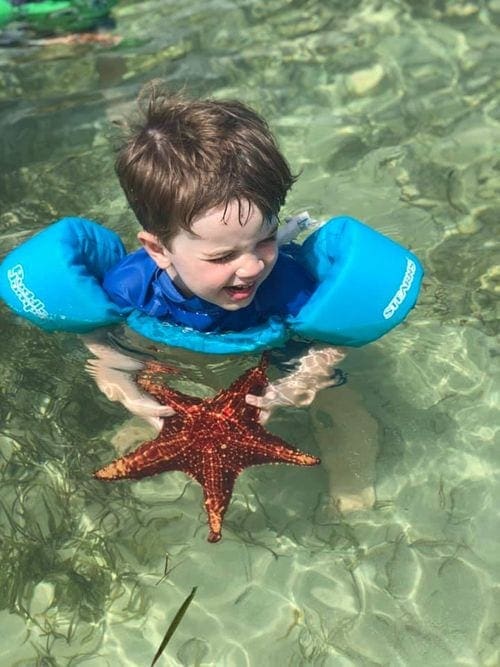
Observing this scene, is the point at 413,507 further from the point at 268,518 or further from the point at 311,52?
the point at 311,52

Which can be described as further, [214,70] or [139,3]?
[139,3]

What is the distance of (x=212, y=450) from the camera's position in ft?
13.2

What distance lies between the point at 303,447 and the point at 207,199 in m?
1.80

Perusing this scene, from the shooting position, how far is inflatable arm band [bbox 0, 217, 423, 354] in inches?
167

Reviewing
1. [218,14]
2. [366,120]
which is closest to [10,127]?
[218,14]

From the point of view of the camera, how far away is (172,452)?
13.2 ft

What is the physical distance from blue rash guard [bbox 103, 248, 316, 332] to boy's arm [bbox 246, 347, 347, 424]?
397 millimetres

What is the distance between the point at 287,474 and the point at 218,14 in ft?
15.5

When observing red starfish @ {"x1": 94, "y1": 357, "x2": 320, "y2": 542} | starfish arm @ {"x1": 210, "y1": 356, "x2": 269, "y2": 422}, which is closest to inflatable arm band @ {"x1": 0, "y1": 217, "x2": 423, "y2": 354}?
starfish arm @ {"x1": 210, "y1": 356, "x2": 269, "y2": 422}

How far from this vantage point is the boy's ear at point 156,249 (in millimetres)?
3906

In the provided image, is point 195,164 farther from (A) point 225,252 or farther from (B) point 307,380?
(B) point 307,380

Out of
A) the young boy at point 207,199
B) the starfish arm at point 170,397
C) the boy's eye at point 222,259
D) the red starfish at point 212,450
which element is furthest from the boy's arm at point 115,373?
the boy's eye at point 222,259

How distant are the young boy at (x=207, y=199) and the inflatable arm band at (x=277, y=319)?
0.18 m

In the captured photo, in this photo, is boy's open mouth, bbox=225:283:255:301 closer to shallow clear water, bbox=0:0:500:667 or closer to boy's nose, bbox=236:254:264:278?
boy's nose, bbox=236:254:264:278
